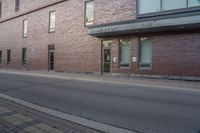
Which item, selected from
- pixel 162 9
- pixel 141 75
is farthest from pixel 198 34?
pixel 141 75

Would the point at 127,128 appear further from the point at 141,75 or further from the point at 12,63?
the point at 12,63

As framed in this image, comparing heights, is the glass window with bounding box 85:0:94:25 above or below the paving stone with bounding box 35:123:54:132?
above

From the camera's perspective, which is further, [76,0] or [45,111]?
[76,0]

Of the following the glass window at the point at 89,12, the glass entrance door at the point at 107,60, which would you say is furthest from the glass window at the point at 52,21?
the glass entrance door at the point at 107,60

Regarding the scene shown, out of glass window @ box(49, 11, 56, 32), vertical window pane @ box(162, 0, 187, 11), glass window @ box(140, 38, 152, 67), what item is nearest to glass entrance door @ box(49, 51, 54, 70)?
glass window @ box(49, 11, 56, 32)

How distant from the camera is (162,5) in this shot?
55.5ft

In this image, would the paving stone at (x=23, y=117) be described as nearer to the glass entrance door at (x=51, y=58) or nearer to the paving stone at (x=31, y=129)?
the paving stone at (x=31, y=129)

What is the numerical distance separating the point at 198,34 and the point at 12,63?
1041 inches

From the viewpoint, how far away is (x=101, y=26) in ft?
62.8

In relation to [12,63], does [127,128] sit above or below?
below

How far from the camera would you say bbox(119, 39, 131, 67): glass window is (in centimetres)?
1897

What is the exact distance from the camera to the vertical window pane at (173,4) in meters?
15.9

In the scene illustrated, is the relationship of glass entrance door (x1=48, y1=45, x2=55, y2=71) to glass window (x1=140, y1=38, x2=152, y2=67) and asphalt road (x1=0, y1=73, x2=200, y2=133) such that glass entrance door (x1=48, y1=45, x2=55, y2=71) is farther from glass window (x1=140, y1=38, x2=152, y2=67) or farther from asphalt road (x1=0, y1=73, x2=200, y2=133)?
asphalt road (x1=0, y1=73, x2=200, y2=133)

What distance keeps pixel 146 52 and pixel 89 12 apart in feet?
23.6
